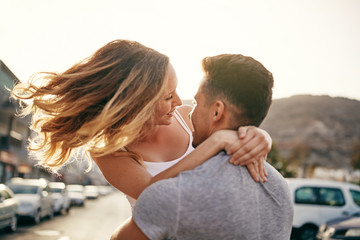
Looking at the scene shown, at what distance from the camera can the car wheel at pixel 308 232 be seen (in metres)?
12.9

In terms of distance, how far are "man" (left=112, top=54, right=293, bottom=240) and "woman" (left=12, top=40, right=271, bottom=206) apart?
270mm

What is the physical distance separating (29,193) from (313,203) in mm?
11325

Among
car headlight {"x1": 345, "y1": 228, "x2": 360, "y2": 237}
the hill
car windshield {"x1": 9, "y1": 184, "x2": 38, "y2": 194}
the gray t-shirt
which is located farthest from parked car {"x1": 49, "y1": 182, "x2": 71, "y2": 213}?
the hill

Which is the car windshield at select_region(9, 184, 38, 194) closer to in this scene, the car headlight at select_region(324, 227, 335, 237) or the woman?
the car headlight at select_region(324, 227, 335, 237)

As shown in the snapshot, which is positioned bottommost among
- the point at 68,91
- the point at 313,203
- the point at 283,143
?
the point at 283,143

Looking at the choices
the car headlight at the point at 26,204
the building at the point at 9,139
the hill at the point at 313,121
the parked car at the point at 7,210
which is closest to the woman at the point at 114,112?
the parked car at the point at 7,210

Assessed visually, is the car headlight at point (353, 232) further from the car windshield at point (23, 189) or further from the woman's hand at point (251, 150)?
the car windshield at point (23, 189)

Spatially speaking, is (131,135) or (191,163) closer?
→ (191,163)

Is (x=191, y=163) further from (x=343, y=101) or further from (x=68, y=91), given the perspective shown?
(x=343, y=101)

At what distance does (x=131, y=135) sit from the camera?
2322 millimetres

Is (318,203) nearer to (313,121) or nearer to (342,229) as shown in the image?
(342,229)

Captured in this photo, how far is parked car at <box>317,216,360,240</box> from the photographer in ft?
32.1

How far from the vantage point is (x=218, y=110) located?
6.58 feet

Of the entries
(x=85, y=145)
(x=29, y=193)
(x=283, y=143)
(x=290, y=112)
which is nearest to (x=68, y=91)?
(x=85, y=145)
